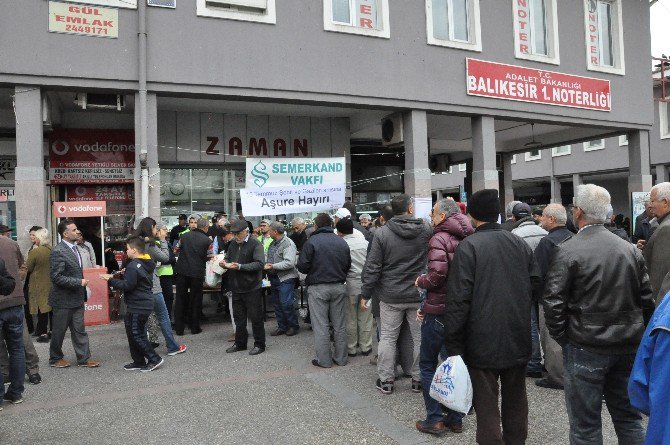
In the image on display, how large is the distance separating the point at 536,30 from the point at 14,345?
13096 millimetres

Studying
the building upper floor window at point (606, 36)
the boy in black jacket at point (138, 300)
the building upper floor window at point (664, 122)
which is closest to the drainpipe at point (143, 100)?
the boy in black jacket at point (138, 300)

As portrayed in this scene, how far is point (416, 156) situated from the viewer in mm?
11430

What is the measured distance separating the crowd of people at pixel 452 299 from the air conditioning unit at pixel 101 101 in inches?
106

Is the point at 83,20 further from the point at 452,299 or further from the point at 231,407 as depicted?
the point at 452,299

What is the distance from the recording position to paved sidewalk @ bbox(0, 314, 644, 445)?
14.8 feet

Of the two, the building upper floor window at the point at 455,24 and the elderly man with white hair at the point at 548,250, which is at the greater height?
the building upper floor window at the point at 455,24

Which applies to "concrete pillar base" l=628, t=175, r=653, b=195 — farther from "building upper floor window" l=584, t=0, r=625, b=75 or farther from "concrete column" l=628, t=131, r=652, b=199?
"building upper floor window" l=584, t=0, r=625, b=75

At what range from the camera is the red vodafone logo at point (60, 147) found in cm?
1153

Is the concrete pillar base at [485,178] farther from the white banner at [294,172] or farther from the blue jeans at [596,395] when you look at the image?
the blue jeans at [596,395]

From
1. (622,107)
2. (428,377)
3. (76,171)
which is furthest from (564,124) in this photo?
(76,171)

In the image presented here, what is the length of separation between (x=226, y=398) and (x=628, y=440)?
3784 mm

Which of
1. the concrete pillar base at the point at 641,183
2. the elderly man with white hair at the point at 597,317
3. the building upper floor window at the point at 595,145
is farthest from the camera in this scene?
the building upper floor window at the point at 595,145

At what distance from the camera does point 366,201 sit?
53.6 ft

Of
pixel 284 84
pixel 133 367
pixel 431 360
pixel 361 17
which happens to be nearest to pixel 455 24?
pixel 361 17
